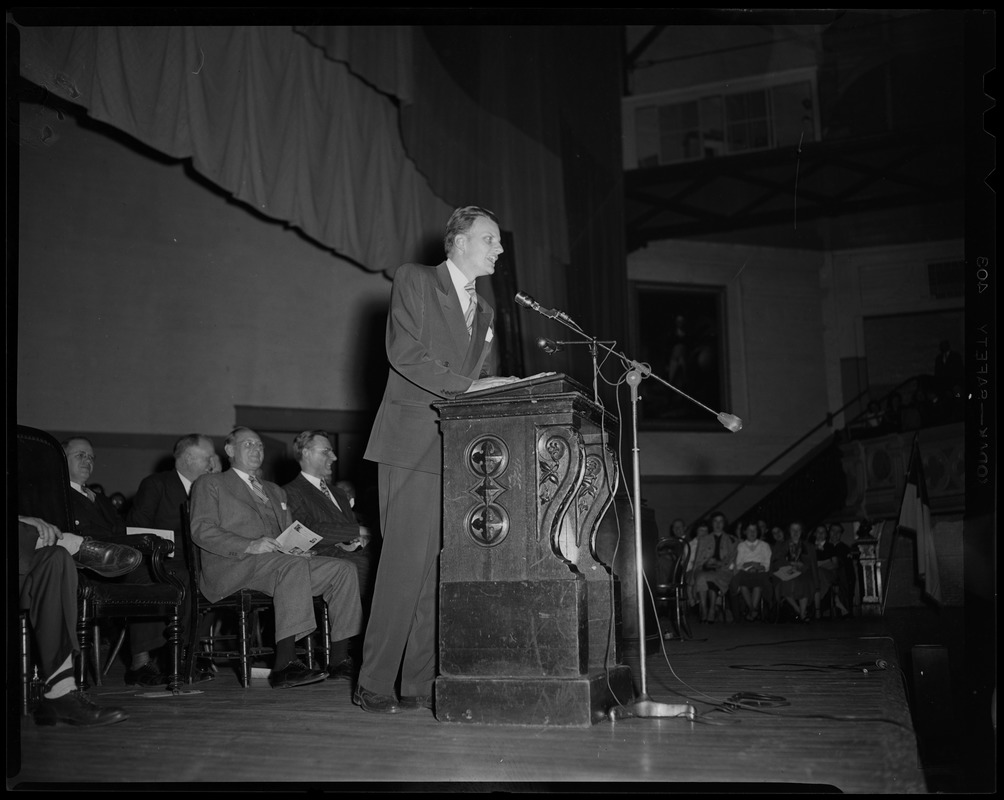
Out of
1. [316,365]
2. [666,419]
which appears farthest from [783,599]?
[316,365]

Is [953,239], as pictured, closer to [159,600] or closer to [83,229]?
[83,229]

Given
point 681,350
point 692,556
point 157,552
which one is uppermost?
point 681,350

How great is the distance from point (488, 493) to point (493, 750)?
0.71m

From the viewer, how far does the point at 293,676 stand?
3.66 m

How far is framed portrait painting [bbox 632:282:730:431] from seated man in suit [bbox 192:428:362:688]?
9.54m

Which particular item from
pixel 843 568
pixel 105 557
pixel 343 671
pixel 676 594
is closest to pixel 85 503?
pixel 105 557

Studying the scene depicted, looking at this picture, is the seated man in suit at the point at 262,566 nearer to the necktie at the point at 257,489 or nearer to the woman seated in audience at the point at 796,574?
the necktie at the point at 257,489

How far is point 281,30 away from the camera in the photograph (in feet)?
20.9

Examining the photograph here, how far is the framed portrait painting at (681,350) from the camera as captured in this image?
13438 millimetres

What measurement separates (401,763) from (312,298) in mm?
7583

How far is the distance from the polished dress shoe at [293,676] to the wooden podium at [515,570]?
54.6 inches

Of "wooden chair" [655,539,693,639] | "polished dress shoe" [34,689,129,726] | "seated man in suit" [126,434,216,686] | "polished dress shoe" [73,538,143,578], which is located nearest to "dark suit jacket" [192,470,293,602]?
"seated man in suit" [126,434,216,686]

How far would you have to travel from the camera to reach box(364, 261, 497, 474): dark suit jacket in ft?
8.75

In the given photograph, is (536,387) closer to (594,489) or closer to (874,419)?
(594,489)
